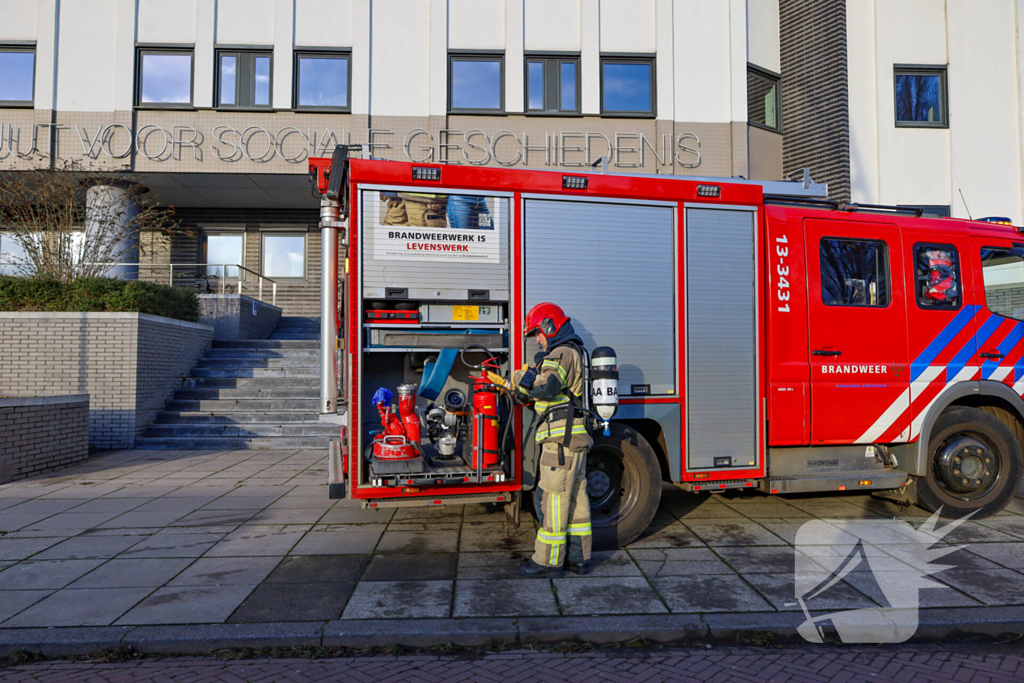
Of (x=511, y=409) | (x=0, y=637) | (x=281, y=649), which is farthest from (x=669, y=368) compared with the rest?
(x=0, y=637)

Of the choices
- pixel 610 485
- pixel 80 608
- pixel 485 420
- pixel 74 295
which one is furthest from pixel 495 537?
pixel 74 295

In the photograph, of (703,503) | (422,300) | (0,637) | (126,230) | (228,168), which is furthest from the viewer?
(228,168)

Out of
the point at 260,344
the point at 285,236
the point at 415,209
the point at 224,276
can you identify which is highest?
the point at 285,236

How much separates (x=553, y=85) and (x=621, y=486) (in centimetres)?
1151

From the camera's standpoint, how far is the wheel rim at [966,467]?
6156 millimetres

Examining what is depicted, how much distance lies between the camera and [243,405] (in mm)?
11164

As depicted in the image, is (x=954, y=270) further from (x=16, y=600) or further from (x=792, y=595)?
(x=16, y=600)

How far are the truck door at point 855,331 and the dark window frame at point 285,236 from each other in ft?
45.2

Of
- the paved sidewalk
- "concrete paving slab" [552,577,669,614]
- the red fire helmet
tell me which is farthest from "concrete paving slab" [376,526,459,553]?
the red fire helmet

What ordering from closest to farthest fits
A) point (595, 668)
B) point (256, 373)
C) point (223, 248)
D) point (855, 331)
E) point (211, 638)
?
point (595, 668) → point (211, 638) → point (855, 331) → point (256, 373) → point (223, 248)

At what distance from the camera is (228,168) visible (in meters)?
14.3

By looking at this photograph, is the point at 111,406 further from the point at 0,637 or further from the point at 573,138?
the point at 573,138

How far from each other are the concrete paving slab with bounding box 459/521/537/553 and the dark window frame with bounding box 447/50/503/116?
35.4ft

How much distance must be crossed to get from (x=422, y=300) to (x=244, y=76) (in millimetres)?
12127
